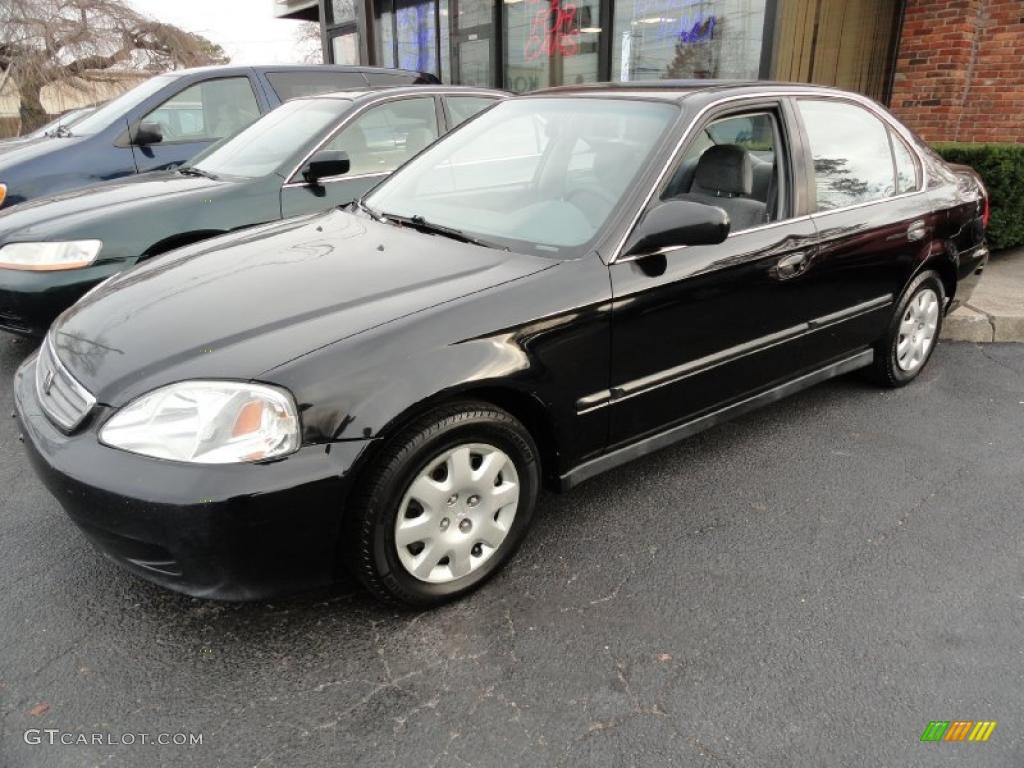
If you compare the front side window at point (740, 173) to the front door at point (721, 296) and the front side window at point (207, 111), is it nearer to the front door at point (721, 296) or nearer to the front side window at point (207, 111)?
the front door at point (721, 296)

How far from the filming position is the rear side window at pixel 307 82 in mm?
6480

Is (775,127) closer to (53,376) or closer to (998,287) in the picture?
(53,376)

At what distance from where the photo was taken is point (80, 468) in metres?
2.06

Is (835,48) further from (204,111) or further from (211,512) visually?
(211,512)

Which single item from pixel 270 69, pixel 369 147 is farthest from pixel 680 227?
pixel 270 69

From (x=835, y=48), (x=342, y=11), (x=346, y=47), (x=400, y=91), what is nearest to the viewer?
(x=400, y=91)

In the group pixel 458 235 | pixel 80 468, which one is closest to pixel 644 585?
pixel 458 235

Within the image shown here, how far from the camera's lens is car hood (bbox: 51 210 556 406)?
2.12 m

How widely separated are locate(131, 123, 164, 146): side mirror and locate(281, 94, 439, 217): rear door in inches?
76.5

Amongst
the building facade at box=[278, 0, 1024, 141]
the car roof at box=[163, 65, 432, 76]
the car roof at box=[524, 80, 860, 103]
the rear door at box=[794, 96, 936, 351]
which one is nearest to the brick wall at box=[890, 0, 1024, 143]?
the building facade at box=[278, 0, 1024, 141]

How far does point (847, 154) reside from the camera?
3.58m

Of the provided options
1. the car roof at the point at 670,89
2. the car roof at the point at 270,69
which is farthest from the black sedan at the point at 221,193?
the car roof at the point at 670,89

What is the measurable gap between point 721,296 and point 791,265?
1.54ft

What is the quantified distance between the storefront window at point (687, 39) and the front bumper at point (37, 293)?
22.2 ft
